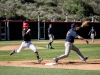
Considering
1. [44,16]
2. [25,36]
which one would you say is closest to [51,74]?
[25,36]

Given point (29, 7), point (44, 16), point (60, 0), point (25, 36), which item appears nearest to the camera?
point (25, 36)

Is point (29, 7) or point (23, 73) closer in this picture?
point (23, 73)

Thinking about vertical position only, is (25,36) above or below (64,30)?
above

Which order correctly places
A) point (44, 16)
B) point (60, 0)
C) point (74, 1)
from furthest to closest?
point (60, 0), point (74, 1), point (44, 16)

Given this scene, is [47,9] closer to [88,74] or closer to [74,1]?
[74,1]

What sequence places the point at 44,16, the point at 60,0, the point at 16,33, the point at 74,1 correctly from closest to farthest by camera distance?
the point at 16,33
the point at 44,16
the point at 74,1
the point at 60,0

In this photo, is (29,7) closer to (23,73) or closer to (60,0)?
(60,0)

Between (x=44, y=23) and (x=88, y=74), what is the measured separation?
3879 centimetres

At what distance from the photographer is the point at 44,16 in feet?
227

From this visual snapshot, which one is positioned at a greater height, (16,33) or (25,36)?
(25,36)

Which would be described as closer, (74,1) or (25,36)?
(25,36)

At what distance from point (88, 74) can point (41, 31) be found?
133 ft

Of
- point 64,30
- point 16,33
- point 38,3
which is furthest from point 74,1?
point 16,33

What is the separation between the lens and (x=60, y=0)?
9069cm
